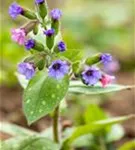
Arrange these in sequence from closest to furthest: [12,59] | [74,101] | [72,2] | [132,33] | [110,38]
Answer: [74,101]
[12,59]
[110,38]
[132,33]
[72,2]

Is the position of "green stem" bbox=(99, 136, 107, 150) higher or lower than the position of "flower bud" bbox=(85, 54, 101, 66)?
lower

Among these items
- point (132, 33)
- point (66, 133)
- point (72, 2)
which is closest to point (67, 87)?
point (66, 133)

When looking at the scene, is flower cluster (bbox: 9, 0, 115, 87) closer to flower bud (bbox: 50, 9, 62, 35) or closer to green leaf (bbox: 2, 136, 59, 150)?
flower bud (bbox: 50, 9, 62, 35)

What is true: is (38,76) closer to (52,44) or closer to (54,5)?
(52,44)

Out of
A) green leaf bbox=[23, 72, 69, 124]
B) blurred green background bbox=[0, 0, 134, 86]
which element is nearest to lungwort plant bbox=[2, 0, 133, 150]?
green leaf bbox=[23, 72, 69, 124]

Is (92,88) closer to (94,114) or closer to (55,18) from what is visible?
(55,18)

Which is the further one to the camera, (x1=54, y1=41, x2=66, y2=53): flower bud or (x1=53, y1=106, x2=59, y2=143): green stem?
(x1=53, y1=106, x2=59, y2=143): green stem

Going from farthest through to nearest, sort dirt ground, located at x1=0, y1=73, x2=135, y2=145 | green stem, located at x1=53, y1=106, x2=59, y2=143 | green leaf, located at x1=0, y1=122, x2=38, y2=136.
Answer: dirt ground, located at x1=0, y1=73, x2=135, y2=145 < green leaf, located at x1=0, y1=122, x2=38, y2=136 < green stem, located at x1=53, y1=106, x2=59, y2=143

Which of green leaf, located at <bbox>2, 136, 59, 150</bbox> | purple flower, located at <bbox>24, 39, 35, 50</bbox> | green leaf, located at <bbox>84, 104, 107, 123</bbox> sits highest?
purple flower, located at <bbox>24, 39, 35, 50</bbox>
